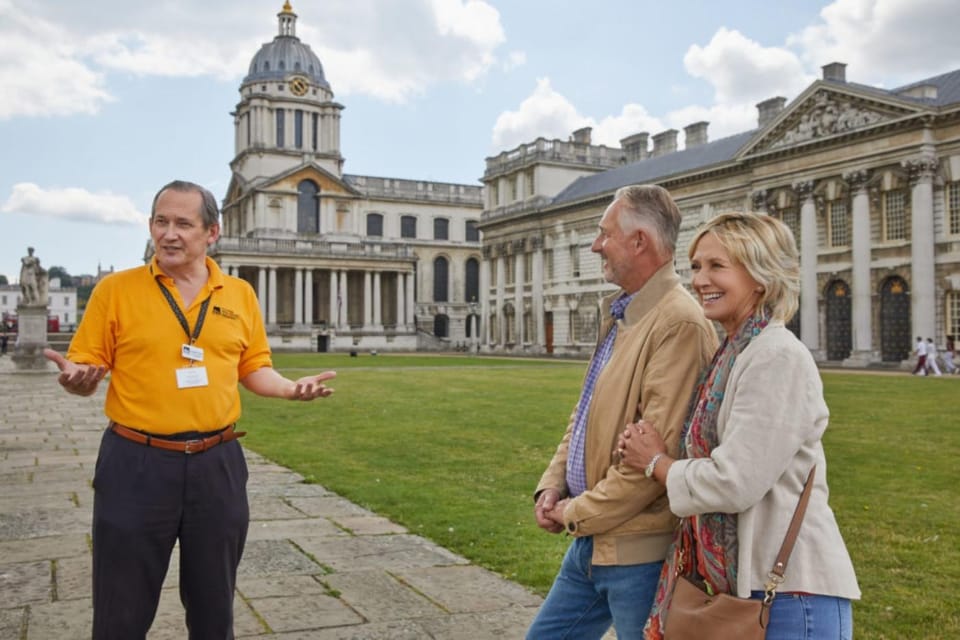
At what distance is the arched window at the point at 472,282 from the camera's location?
87062 millimetres

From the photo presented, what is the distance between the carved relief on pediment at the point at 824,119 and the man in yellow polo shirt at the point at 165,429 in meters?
38.1

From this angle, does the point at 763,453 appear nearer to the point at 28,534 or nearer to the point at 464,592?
the point at 464,592

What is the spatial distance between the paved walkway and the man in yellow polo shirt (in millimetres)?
1476

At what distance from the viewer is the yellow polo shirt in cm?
337

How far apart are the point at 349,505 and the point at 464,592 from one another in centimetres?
298

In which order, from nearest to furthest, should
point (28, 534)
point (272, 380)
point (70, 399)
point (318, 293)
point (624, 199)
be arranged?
point (624, 199), point (272, 380), point (28, 534), point (70, 399), point (318, 293)

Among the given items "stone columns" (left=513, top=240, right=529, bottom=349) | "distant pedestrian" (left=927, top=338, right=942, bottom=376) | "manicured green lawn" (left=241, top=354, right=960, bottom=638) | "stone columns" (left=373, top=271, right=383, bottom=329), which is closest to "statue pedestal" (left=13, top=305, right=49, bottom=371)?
"manicured green lawn" (left=241, top=354, right=960, bottom=638)

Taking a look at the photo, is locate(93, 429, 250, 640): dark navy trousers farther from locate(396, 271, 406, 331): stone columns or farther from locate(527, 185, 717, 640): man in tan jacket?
locate(396, 271, 406, 331): stone columns

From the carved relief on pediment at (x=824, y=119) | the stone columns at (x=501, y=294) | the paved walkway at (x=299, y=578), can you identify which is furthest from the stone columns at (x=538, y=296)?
the paved walkway at (x=299, y=578)

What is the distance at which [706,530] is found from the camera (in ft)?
8.36

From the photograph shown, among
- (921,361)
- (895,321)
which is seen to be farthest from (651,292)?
(895,321)

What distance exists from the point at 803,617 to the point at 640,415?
0.79 m

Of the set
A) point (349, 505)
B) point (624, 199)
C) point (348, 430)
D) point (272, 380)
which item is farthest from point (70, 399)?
point (624, 199)

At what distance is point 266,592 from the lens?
18.1 feet
